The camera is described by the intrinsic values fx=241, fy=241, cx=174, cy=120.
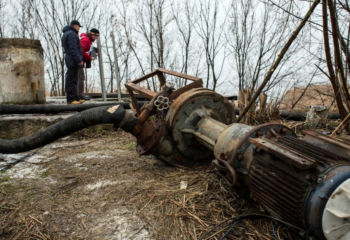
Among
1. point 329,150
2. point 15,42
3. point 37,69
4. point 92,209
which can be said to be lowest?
point 92,209

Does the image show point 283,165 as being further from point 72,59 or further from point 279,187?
point 72,59

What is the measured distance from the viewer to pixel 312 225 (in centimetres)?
98

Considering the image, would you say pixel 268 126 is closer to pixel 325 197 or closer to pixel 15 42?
pixel 325 197

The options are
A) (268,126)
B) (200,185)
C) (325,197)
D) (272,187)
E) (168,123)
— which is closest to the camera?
(325,197)

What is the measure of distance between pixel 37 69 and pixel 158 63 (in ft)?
14.0

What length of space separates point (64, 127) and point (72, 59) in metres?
3.23

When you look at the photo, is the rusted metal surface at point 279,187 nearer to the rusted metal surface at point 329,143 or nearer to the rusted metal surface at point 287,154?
the rusted metal surface at point 287,154

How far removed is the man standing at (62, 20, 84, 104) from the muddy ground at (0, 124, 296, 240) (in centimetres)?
239

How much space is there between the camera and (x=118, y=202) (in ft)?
5.33

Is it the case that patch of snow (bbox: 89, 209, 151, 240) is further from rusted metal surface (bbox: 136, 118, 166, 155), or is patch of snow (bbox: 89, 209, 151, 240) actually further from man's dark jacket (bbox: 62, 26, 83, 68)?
man's dark jacket (bbox: 62, 26, 83, 68)

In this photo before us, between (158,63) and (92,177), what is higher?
(158,63)

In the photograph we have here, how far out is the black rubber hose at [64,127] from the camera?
1830mm

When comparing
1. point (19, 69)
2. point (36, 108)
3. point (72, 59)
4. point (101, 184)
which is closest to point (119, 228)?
point (101, 184)

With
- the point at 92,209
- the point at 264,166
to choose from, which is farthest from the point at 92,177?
the point at 264,166
